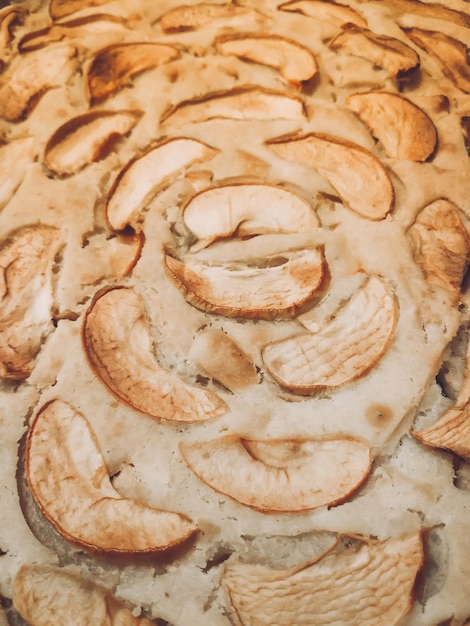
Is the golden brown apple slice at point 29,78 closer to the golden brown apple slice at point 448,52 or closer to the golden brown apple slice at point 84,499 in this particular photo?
the golden brown apple slice at point 84,499

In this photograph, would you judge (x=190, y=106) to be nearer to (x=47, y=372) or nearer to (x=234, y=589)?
(x=47, y=372)

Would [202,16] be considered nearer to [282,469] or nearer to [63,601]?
[282,469]

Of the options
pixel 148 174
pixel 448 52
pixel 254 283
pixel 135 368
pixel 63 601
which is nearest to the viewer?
pixel 63 601

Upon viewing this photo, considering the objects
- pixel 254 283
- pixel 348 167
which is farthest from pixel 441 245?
pixel 254 283

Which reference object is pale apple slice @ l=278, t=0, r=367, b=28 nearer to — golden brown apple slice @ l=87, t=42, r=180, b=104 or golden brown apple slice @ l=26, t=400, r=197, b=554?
golden brown apple slice @ l=87, t=42, r=180, b=104

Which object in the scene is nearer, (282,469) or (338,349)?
(282,469)

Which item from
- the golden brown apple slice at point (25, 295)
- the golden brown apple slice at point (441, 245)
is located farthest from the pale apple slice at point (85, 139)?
the golden brown apple slice at point (441, 245)

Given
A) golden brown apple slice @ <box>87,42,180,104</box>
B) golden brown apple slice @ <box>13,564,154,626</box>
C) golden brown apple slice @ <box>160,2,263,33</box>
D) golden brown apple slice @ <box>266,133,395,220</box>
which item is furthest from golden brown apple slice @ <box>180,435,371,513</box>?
golden brown apple slice @ <box>160,2,263,33</box>
